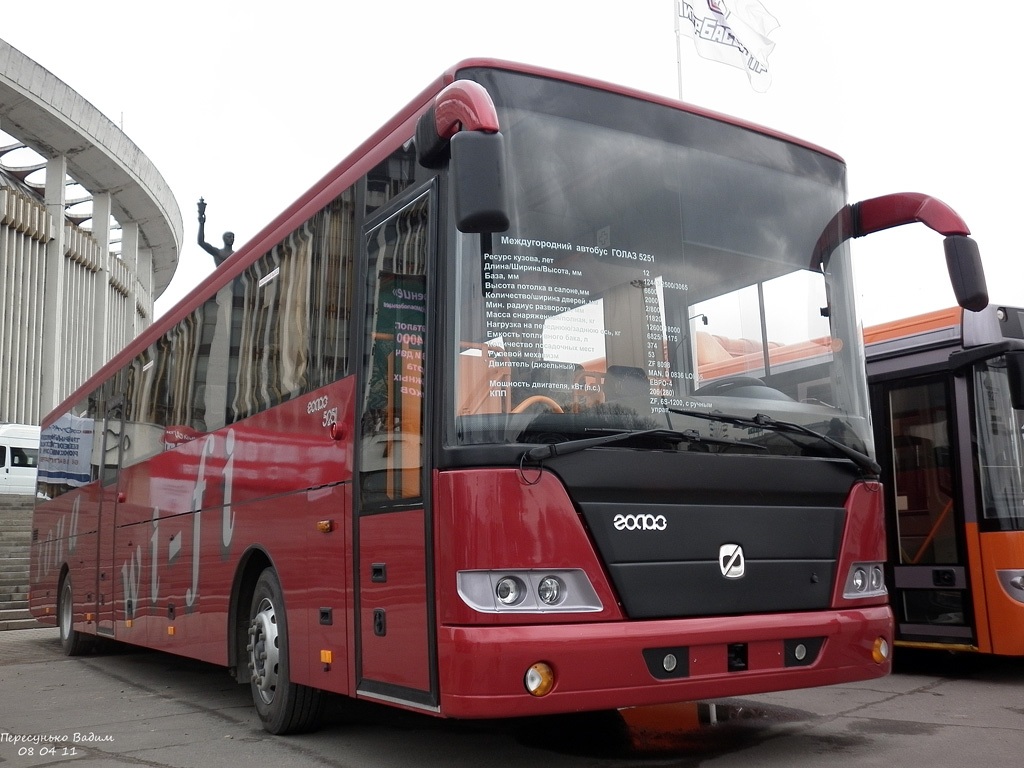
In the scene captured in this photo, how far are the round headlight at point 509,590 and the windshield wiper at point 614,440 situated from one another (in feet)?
1.63

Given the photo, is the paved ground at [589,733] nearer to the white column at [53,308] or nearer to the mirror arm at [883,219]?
the mirror arm at [883,219]

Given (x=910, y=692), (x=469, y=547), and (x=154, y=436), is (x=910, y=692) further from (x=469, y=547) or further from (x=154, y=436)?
(x=154, y=436)

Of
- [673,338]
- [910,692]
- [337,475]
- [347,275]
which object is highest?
[347,275]

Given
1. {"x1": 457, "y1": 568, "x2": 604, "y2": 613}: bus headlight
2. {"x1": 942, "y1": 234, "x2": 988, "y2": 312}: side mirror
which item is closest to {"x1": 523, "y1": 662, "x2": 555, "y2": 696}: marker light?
{"x1": 457, "y1": 568, "x2": 604, "y2": 613}: bus headlight

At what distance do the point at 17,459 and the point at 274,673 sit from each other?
30.8 meters

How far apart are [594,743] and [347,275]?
280cm

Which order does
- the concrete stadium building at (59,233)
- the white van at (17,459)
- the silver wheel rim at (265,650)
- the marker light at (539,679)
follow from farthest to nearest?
1. the concrete stadium building at (59,233)
2. the white van at (17,459)
3. the silver wheel rim at (265,650)
4. the marker light at (539,679)

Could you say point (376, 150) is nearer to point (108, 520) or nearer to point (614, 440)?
point (614, 440)

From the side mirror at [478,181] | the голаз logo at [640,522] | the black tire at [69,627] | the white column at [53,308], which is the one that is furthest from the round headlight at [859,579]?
the white column at [53,308]

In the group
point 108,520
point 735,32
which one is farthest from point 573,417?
point 735,32

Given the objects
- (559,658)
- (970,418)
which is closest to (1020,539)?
(970,418)

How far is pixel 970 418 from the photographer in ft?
27.5

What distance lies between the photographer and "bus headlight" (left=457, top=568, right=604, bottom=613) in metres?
4.47

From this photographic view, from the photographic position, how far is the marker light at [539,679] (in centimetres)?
437
